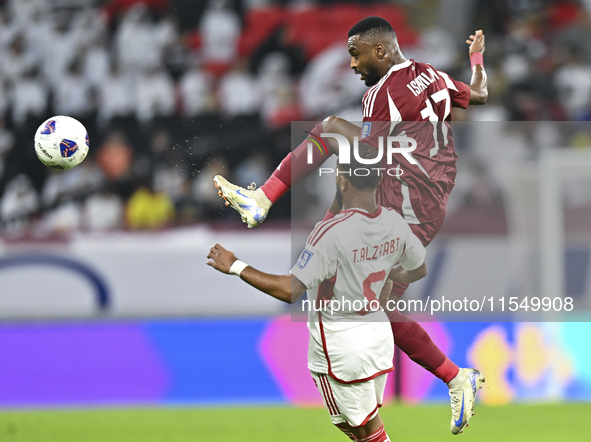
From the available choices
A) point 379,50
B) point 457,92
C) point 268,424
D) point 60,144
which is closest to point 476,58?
point 457,92

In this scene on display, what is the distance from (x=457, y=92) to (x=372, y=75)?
22.6 inches

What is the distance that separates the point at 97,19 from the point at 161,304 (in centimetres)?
602

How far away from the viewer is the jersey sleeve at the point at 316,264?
4.30 m

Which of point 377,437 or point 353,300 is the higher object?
point 353,300

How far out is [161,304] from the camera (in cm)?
978

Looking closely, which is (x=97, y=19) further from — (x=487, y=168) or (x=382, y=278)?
(x=382, y=278)

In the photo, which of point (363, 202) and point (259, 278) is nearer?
point (259, 278)

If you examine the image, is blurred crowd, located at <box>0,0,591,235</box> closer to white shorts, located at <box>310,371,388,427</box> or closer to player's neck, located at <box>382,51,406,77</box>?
player's neck, located at <box>382,51,406,77</box>

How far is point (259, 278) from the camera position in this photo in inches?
163

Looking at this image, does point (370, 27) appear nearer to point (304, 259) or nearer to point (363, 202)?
point (363, 202)

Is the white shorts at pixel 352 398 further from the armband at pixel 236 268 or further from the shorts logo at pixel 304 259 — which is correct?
the armband at pixel 236 268

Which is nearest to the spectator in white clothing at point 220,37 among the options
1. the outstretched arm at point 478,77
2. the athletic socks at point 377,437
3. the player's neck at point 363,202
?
the outstretched arm at point 478,77

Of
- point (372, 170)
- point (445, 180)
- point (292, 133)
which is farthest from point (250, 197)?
point (292, 133)

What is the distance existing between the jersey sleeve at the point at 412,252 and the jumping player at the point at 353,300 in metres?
0.04
